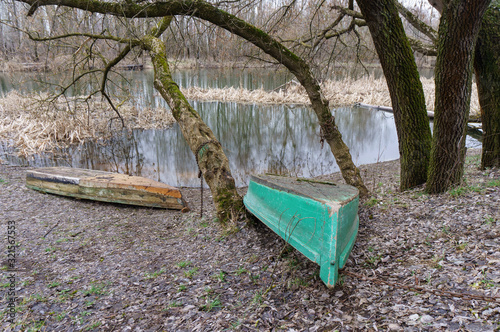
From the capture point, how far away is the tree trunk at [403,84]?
423cm

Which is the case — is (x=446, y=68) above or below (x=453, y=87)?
above

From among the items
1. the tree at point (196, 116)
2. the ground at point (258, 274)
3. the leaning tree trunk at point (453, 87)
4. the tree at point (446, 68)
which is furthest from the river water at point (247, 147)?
Result: the ground at point (258, 274)

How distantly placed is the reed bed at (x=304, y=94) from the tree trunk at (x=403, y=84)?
13.4 meters

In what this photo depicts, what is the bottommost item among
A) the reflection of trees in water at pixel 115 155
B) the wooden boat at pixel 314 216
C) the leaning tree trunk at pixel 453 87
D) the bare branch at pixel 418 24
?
the reflection of trees in water at pixel 115 155

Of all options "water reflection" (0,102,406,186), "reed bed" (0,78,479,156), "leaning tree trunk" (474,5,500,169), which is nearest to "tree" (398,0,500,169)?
"leaning tree trunk" (474,5,500,169)

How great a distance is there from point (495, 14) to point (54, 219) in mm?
7206

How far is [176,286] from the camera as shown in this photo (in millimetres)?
3262

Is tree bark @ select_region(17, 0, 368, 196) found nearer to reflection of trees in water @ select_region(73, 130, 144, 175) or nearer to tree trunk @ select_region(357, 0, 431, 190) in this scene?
tree trunk @ select_region(357, 0, 431, 190)

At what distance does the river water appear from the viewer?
31.2ft

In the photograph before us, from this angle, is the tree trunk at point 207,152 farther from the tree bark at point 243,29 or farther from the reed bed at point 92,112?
the reed bed at point 92,112

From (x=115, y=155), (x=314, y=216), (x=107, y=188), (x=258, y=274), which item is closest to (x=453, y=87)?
(x=314, y=216)

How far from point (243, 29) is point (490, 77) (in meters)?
3.62

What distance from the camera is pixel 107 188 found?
19.8 ft

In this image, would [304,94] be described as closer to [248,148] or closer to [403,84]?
[248,148]
